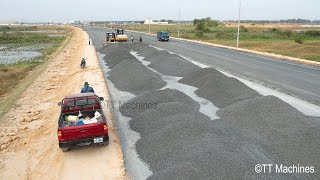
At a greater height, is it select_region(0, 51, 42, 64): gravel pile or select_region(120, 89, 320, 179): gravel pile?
select_region(0, 51, 42, 64): gravel pile

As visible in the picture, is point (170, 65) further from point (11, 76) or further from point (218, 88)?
point (11, 76)

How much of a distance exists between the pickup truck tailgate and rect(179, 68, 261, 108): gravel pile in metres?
8.15

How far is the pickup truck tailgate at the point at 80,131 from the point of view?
11.1 meters

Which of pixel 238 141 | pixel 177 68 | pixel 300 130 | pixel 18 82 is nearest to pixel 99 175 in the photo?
pixel 238 141

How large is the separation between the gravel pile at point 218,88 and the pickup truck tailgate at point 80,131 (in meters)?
8.15

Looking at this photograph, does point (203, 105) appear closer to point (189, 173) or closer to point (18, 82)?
point (189, 173)

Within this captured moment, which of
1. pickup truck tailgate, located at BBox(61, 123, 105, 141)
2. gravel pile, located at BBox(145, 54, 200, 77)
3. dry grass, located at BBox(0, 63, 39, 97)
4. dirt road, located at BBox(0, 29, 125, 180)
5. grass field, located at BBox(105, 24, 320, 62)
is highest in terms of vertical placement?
grass field, located at BBox(105, 24, 320, 62)

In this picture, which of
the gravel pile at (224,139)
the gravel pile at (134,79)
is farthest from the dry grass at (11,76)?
the gravel pile at (224,139)

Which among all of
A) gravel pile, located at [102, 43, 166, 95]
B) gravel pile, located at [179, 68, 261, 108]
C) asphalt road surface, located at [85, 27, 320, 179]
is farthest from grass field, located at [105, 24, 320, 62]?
asphalt road surface, located at [85, 27, 320, 179]

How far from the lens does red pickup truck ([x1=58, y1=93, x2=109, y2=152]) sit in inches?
441

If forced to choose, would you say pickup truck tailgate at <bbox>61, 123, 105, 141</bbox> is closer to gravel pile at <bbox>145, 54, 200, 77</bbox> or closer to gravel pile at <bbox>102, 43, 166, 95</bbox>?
gravel pile at <bbox>102, 43, 166, 95</bbox>

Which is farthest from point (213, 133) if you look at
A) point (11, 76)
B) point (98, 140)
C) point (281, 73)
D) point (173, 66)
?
point (11, 76)

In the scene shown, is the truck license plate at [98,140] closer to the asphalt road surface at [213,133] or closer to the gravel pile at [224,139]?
the asphalt road surface at [213,133]

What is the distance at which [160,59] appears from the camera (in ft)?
111
